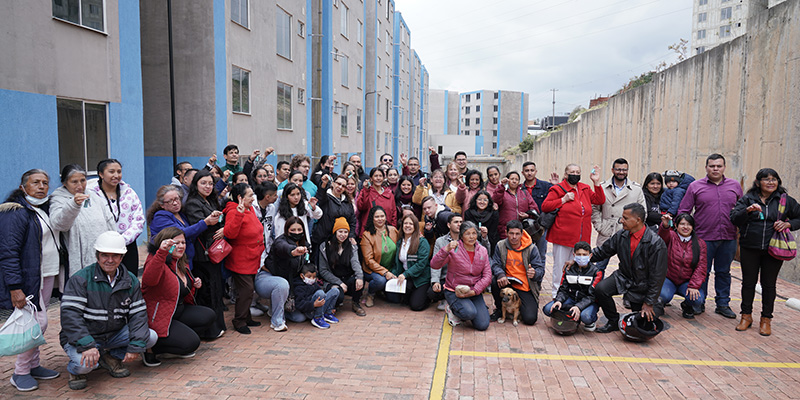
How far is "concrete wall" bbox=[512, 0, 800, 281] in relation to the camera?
9.07 m

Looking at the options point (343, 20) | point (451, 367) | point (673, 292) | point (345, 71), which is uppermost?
point (343, 20)

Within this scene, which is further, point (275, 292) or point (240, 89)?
point (240, 89)

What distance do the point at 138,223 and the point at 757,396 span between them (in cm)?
663

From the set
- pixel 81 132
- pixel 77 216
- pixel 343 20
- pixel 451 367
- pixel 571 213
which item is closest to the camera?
pixel 77 216

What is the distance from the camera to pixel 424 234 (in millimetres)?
8023

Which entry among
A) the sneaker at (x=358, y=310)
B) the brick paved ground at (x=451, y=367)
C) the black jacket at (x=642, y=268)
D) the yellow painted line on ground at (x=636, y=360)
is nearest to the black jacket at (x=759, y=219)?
the brick paved ground at (x=451, y=367)

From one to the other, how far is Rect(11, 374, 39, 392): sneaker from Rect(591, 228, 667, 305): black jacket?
6.45 meters

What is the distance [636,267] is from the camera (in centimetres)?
615

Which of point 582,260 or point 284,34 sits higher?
point 284,34

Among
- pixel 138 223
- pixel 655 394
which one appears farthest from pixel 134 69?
pixel 655 394

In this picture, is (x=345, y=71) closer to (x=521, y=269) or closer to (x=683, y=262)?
(x=521, y=269)

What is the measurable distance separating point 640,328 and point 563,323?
891 millimetres

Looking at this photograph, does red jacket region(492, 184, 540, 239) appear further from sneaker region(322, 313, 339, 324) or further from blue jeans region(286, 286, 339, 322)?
sneaker region(322, 313, 339, 324)

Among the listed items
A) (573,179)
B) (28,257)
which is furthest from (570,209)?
(28,257)
